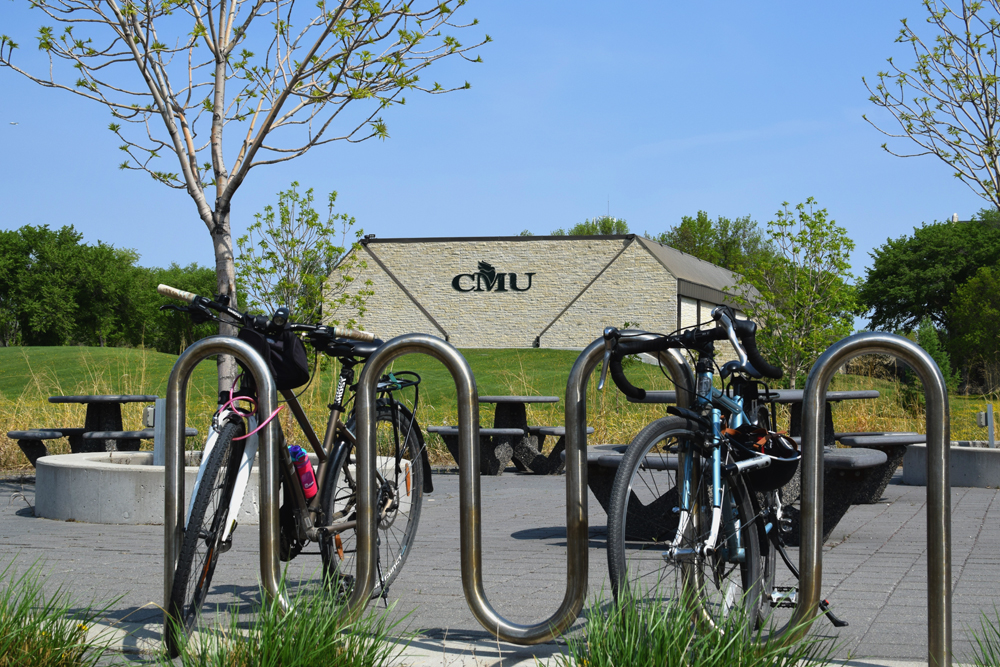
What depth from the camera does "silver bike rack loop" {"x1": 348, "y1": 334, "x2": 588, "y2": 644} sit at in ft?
11.3

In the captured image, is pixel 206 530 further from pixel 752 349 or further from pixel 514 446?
pixel 514 446

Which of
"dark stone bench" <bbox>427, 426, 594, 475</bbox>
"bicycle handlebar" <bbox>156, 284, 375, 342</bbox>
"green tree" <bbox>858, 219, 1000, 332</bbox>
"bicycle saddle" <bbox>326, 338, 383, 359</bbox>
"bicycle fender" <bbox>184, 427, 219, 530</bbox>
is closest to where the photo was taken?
"bicycle fender" <bbox>184, 427, 219, 530</bbox>

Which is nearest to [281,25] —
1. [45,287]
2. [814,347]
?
[814,347]

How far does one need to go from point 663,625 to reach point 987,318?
44.1 meters

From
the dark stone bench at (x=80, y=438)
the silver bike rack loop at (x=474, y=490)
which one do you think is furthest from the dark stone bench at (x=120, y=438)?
the silver bike rack loop at (x=474, y=490)

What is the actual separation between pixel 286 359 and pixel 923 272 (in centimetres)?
6313

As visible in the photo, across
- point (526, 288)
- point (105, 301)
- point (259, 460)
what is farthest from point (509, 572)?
point (105, 301)

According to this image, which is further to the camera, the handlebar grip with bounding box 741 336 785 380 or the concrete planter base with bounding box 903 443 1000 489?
the concrete planter base with bounding box 903 443 1000 489

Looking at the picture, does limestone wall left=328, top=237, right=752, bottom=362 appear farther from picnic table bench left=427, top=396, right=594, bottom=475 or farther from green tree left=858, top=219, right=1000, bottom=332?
picnic table bench left=427, top=396, right=594, bottom=475

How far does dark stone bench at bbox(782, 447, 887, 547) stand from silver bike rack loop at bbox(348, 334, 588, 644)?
9.18 ft

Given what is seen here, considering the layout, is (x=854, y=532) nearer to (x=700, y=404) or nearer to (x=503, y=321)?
(x=700, y=404)

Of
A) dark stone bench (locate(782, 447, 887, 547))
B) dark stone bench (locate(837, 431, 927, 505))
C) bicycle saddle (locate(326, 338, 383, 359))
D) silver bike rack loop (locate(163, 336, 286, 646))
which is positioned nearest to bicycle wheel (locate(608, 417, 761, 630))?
silver bike rack loop (locate(163, 336, 286, 646))

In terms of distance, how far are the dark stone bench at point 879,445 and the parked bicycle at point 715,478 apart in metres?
4.41

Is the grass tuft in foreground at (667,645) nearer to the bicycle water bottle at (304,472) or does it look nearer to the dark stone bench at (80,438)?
the bicycle water bottle at (304,472)
